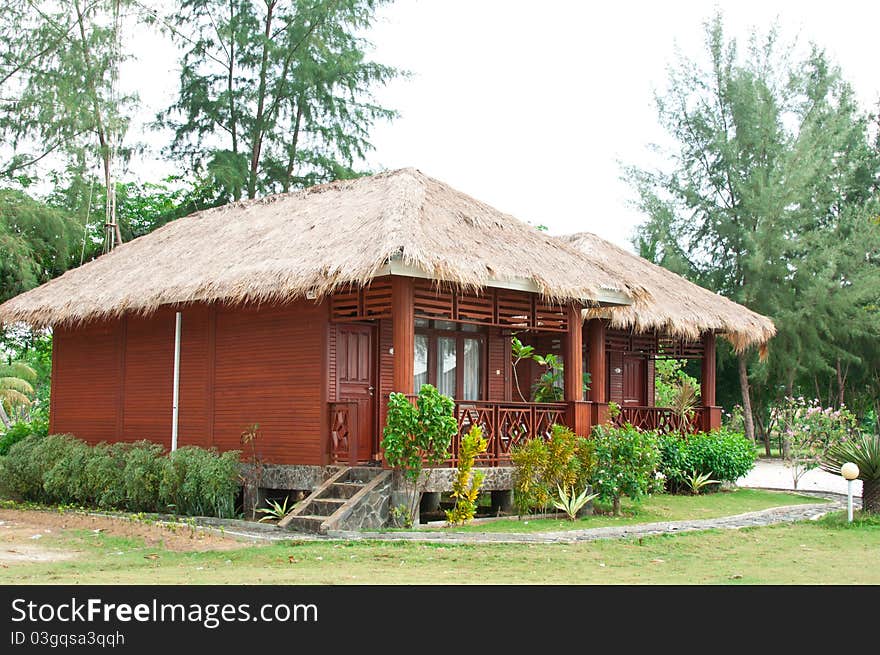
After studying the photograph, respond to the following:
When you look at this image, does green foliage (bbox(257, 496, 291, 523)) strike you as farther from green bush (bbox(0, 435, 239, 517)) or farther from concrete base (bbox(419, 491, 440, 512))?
concrete base (bbox(419, 491, 440, 512))

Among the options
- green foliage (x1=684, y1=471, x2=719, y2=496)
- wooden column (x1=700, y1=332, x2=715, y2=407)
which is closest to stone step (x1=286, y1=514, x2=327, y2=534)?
green foliage (x1=684, y1=471, x2=719, y2=496)

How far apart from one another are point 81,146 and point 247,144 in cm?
628

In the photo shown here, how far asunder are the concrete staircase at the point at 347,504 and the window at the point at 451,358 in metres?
2.73

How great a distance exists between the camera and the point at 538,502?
13367 millimetres

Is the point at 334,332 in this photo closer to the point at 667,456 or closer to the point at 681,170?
the point at 667,456

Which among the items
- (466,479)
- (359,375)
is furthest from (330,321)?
(466,479)

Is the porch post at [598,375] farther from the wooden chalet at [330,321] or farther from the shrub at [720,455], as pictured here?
the shrub at [720,455]

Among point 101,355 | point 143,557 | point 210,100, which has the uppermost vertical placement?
point 210,100

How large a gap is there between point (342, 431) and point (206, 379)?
117 inches

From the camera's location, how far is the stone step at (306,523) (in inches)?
461

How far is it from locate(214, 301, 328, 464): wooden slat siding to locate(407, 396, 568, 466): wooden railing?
6.03 ft

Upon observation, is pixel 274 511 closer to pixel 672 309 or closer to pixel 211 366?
pixel 211 366

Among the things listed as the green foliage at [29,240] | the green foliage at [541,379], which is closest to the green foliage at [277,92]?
the green foliage at [29,240]

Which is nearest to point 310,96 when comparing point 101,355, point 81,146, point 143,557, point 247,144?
point 247,144
